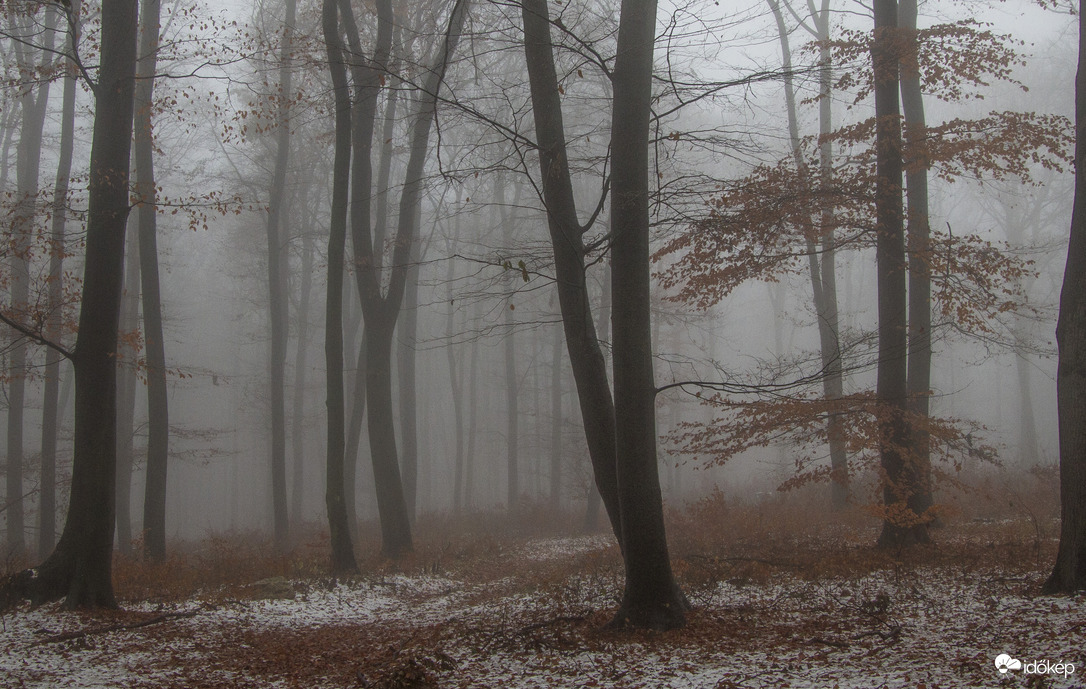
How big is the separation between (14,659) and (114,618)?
1.21m

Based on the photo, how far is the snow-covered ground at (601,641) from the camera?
186 inches

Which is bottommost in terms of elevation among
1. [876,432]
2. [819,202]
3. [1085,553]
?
[1085,553]

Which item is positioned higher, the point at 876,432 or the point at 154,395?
the point at 154,395

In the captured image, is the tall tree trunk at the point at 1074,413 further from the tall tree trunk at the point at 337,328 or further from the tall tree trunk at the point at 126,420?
the tall tree trunk at the point at 126,420

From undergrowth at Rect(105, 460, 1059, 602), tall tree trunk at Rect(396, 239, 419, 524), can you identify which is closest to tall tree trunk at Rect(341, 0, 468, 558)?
undergrowth at Rect(105, 460, 1059, 602)

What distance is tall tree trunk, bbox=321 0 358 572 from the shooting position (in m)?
10.7

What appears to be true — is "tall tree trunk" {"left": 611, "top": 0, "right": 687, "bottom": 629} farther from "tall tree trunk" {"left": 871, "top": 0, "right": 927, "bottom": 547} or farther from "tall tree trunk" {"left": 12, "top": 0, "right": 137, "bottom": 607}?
"tall tree trunk" {"left": 12, "top": 0, "right": 137, "bottom": 607}

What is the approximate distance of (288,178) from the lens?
22297 millimetres

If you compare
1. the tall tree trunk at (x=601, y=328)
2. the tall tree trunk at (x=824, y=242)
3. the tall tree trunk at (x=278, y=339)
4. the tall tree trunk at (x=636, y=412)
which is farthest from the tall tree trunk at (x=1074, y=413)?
the tall tree trunk at (x=278, y=339)

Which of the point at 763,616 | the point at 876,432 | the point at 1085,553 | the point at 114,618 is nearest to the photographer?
the point at 1085,553

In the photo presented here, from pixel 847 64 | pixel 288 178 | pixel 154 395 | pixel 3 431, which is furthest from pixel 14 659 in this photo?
pixel 3 431

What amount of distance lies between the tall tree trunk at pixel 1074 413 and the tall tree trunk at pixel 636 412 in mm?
3207

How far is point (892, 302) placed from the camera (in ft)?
29.3

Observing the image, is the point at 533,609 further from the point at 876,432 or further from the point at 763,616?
the point at 876,432
